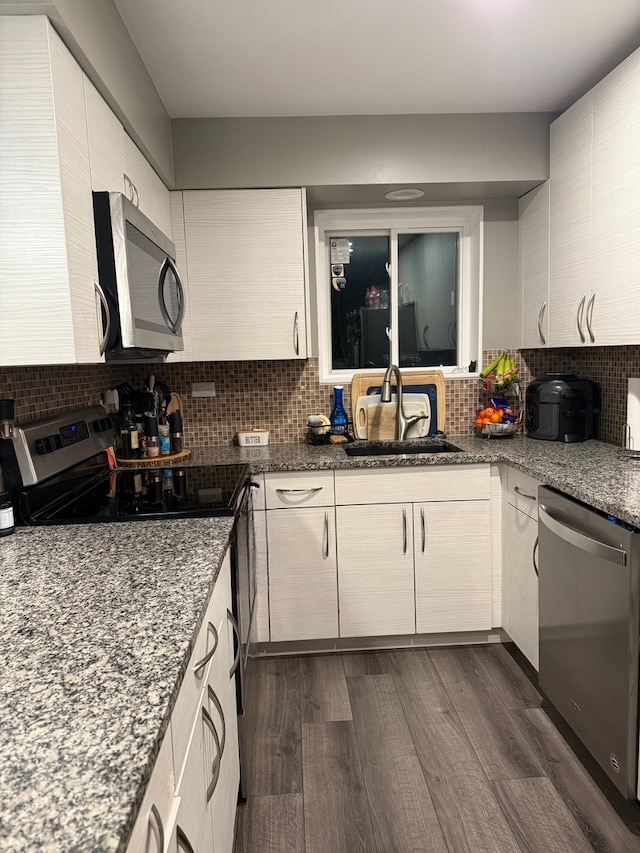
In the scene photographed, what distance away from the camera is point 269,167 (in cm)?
261

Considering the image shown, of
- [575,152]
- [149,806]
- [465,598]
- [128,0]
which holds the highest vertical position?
[128,0]

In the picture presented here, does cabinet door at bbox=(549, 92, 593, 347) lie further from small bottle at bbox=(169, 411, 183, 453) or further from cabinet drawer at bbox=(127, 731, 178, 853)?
cabinet drawer at bbox=(127, 731, 178, 853)

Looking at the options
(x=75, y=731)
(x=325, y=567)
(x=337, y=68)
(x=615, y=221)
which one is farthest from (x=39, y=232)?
(x=615, y=221)

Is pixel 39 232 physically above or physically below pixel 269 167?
below

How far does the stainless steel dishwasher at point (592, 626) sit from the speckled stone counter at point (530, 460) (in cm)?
6

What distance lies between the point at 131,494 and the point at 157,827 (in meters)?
1.31

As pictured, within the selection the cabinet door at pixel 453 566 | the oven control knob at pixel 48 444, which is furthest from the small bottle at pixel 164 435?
the cabinet door at pixel 453 566

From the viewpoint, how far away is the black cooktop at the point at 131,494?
1.67m

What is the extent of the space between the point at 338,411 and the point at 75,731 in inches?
90.7

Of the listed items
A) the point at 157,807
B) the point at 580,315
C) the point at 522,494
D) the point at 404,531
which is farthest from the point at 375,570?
the point at 157,807

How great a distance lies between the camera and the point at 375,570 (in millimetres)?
2586

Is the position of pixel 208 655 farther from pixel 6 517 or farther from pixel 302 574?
pixel 302 574

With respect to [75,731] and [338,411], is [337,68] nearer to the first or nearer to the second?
[338,411]

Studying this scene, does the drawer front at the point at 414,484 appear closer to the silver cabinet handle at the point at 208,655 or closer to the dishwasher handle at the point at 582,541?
the dishwasher handle at the point at 582,541
